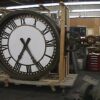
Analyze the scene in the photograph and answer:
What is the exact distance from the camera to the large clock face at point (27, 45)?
5.22 meters

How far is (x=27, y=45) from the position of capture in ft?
17.4

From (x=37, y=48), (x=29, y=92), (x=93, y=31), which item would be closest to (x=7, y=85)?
(x=29, y=92)

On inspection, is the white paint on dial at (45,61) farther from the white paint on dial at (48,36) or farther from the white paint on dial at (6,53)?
the white paint on dial at (6,53)

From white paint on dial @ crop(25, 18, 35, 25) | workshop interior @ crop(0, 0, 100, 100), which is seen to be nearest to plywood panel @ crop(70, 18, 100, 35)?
workshop interior @ crop(0, 0, 100, 100)

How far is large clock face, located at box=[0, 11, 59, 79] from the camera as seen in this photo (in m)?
5.22

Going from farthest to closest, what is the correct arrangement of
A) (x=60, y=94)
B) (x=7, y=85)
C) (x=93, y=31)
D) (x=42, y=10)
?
(x=93, y=31) < (x=42, y=10) < (x=7, y=85) < (x=60, y=94)

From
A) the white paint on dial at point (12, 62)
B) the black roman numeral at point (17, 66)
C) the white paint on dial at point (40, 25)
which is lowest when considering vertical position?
the black roman numeral at point (17, 66)

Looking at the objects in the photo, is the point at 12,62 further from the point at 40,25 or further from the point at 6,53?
the point at 40,25

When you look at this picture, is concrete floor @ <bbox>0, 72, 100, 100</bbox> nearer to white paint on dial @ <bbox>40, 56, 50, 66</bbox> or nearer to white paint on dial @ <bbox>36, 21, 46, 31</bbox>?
white paint on dial @ <bbox>40, 56, 50, 66</bbox>

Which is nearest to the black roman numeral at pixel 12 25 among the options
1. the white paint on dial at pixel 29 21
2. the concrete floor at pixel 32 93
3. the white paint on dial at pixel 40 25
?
the white paint on dial at pixel 29 21

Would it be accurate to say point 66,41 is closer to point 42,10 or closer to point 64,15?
point 64,15

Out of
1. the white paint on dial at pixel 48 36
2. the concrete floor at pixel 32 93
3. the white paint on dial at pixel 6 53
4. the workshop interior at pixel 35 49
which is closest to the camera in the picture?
the concrete floor at pixel 32 93

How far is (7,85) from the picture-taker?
5457mm

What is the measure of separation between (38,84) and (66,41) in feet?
3.17
